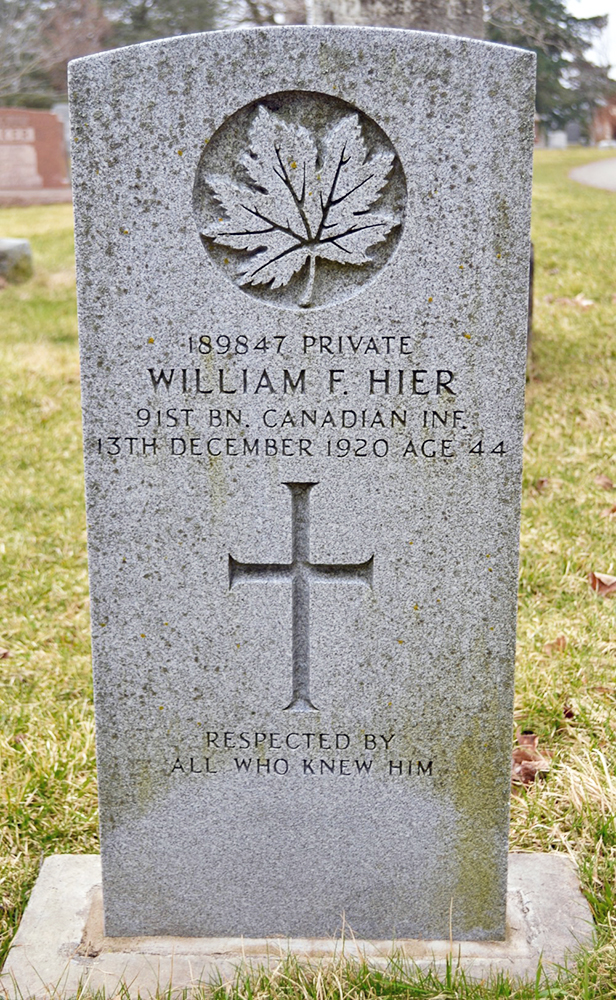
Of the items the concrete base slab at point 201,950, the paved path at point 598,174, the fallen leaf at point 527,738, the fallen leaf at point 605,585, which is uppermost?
the paved path at point 598,174

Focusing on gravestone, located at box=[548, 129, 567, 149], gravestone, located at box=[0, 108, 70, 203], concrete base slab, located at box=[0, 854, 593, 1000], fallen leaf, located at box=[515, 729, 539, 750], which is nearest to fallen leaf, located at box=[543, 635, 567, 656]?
fallen leaf, located at box=[515, 729, 539, 750]

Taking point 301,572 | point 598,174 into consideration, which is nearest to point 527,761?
point 301,572

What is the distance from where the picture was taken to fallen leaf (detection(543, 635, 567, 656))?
3.59 meters

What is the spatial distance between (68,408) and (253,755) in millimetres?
5262

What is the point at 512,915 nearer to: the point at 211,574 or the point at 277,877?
the point at 277,877

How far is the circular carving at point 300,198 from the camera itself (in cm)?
196

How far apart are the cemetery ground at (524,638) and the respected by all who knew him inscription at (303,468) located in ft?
0.63

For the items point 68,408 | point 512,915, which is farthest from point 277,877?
point 68,408

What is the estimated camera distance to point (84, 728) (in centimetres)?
329

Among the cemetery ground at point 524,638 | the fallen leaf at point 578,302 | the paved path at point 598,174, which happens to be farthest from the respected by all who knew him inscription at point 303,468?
the paved path at point 598,174

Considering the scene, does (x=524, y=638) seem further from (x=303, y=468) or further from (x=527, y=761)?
(x=303, y=468)

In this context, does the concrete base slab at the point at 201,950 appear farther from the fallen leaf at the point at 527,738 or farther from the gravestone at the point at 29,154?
the gravestone at the point at 29,154

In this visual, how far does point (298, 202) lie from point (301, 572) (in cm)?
78

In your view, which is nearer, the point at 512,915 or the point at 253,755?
the point at 253,755
